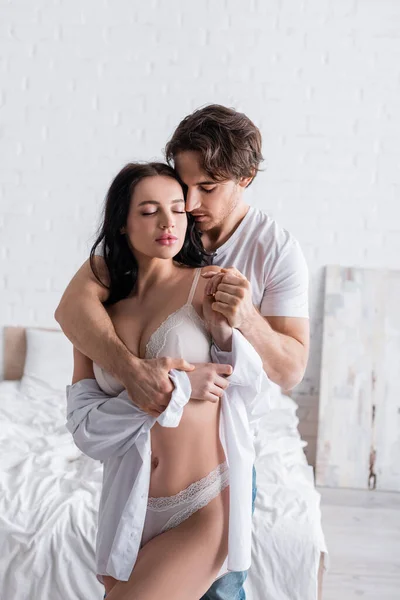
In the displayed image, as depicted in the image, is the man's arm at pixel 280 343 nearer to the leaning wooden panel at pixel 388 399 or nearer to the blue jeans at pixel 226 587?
the blue jeans at pixel 226 587

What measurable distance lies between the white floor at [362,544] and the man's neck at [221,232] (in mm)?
1624

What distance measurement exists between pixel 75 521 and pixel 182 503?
40.7 inches

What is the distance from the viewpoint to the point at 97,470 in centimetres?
294

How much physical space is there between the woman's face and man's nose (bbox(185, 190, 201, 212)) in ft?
0.16

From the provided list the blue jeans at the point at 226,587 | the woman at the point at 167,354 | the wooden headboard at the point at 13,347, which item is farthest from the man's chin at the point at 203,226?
the wooden headboard at the point at 13,347

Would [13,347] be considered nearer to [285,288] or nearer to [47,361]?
[47,361]

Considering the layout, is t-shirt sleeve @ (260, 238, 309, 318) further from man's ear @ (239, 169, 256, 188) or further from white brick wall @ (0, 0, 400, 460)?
white brick wall @ (0, 0, 400, 460)

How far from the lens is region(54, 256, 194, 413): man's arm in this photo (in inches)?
62.1

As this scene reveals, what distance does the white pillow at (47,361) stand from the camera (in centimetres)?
400

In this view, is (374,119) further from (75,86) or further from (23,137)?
(23,137)

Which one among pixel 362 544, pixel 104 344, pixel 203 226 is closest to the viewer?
pixel 104 344

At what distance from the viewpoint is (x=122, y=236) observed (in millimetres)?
1792

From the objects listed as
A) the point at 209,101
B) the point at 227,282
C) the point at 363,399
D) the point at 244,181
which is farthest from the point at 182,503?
the point at 209,101

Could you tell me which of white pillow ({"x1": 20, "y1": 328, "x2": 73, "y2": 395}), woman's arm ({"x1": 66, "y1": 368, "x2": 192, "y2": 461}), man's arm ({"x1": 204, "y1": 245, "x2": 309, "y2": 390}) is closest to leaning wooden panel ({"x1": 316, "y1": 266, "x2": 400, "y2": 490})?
white pillow ({"x1": 20, "y1": 328, "x2": 73, "y2": 395})
